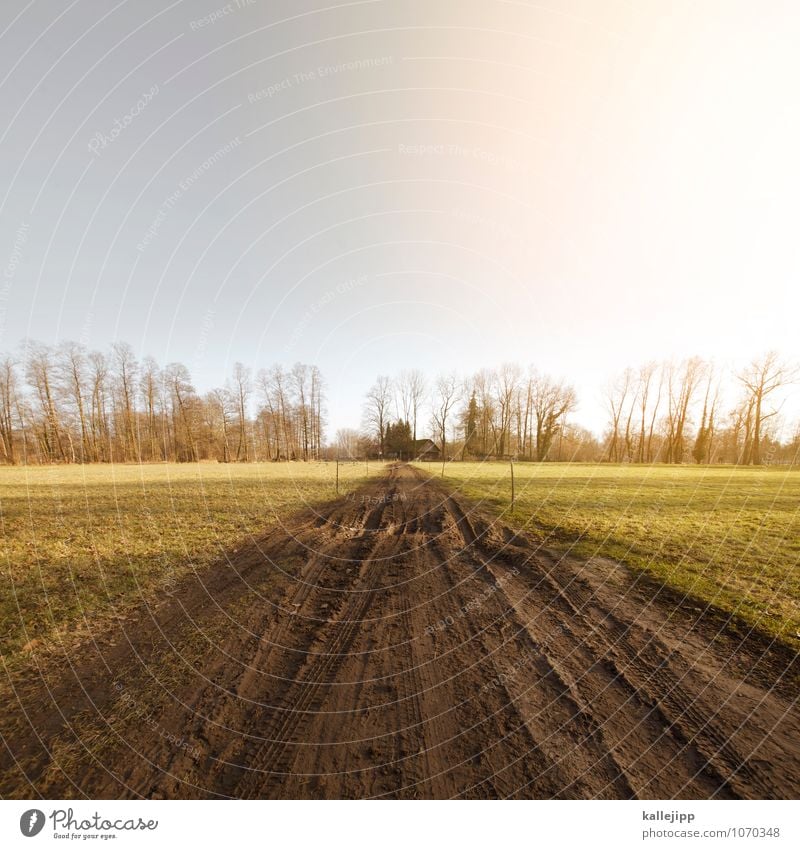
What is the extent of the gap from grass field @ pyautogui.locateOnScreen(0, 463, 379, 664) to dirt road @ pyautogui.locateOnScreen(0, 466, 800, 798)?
4.21ft

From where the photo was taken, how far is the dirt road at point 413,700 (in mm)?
3148

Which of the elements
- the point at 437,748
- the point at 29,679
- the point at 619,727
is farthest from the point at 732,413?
the point at 29,679

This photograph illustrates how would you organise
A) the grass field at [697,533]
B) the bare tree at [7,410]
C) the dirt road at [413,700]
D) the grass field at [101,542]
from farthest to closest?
the bare tree at [7,410] < the grass field at [697,533] < the grass field at [101,542] < the dirt road at [413,700]

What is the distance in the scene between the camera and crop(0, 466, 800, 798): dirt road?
3.15 m

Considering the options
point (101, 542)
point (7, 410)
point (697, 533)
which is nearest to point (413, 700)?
point (101, 542)

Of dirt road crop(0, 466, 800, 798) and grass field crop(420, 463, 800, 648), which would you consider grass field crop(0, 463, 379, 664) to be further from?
grass field crop(420, 463, 800, 648)

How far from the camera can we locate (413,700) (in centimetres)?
405

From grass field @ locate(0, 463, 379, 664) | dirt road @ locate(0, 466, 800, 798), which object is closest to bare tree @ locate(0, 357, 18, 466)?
grass field @ locate(0, 463, 379, 664)

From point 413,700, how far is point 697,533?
12044mm

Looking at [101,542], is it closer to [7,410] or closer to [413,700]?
[413,700]

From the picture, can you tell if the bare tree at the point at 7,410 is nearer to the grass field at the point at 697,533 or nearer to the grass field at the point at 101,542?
the grass field at the point at 101,542

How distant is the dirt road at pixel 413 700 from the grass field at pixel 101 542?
1283 millimetres

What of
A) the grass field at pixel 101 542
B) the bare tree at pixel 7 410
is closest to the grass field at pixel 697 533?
the grass field at pixel 101 542
